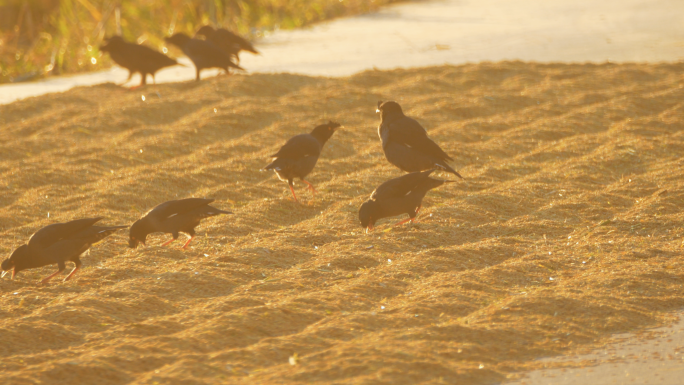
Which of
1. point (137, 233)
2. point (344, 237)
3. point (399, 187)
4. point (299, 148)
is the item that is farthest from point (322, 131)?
point (137, 233)

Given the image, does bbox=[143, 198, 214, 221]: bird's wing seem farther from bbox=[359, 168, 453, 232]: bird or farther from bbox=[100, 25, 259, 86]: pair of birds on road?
bbox=[100, 25, 259, 86]: pair of birds on road

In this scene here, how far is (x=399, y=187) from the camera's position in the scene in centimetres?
672

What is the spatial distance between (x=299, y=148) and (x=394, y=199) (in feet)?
4.38

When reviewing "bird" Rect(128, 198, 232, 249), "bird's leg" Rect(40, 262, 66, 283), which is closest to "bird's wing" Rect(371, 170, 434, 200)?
"bird" Rect(128, 198, 232, 249)

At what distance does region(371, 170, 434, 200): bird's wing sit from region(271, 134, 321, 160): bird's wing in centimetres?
110

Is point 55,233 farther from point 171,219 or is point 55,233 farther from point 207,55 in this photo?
point 207,55

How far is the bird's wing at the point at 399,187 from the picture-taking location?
6.69 metres

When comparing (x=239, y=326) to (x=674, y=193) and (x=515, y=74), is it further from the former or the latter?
(x=515, y=74)

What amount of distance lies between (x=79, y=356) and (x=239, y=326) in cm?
92

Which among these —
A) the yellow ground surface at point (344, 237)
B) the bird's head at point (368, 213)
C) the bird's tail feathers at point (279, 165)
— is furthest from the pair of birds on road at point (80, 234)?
the bird's head at point (368, 213)

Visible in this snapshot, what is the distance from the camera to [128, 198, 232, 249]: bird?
6297 millimetres

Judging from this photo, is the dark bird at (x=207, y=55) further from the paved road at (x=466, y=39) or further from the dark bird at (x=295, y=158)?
the dark bird at (x=295, y=158)

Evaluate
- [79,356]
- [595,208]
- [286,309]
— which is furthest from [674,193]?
[79,356]

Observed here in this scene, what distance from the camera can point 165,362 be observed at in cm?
436
